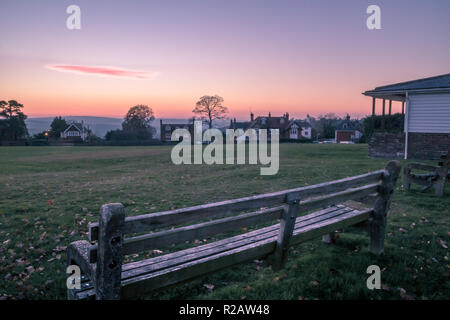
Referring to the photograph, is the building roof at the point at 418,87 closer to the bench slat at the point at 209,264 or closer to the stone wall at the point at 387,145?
the stone wall at the point at 387,145

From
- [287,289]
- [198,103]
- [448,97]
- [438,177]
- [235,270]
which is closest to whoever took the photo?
[287,289]

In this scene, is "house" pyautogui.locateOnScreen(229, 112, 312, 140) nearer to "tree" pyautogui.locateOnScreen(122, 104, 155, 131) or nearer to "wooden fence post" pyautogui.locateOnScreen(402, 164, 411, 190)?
"tree" pyautogui.locateOnScreen(122, 104, 155, 131)

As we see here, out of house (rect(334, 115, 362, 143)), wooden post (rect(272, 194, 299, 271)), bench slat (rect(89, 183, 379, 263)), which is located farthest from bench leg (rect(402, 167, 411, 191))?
house (rect(334, 115, 362, 143))

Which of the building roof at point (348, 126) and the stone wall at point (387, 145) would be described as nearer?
the stone wall at point (387, 145)

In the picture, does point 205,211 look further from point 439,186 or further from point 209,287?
point 439,186

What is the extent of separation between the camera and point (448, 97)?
53.4ft

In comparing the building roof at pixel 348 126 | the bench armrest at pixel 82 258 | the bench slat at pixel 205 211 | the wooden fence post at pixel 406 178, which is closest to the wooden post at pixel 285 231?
the bench slat at pixel 205 211

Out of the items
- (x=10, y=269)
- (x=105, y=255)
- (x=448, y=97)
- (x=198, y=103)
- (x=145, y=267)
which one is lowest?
(x=10, y=269)

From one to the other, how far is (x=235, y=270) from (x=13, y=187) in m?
11.0

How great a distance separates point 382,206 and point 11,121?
85.7 meters

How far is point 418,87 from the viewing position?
16953 millimetres

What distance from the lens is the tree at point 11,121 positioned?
71.1 meters

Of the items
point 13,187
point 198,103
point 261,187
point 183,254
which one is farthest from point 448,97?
point 198,103
